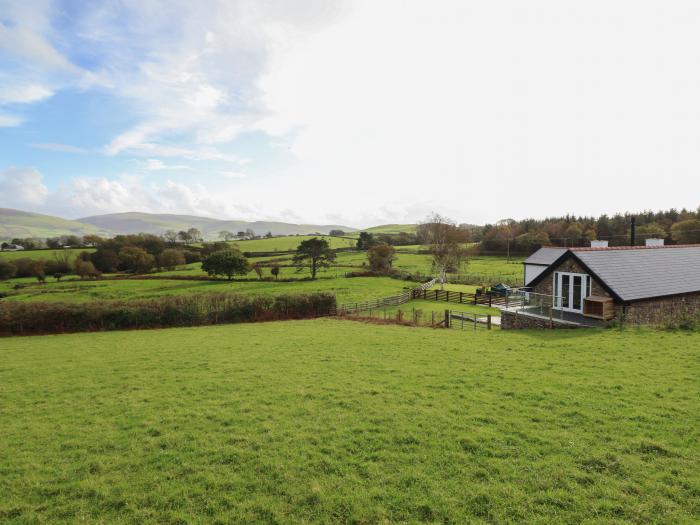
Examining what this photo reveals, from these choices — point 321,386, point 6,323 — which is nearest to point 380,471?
point 321,386

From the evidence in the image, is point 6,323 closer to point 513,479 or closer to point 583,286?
point 513,479

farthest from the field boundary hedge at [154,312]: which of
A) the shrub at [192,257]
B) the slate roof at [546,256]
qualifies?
the shrub at [192,257]

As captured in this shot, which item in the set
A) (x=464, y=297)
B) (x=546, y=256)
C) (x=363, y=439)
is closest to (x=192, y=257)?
(x=464, y=297)

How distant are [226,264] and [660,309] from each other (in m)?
54.7

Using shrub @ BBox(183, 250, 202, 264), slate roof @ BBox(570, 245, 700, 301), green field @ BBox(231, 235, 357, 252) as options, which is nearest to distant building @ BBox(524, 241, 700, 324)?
slate roof @ BBox(570, 245, 700, 301)

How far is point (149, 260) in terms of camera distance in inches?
2778

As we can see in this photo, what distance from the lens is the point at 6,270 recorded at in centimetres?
6238

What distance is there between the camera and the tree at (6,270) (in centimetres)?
6175

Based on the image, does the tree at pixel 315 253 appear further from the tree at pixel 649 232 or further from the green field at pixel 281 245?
the tree at pixel 649 232

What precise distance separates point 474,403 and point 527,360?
4971 millimetres

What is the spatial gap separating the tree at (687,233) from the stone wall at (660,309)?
213 feet

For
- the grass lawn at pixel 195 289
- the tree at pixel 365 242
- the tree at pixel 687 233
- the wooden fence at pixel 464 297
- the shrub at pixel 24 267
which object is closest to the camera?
the wooden fence at pixel 464 297

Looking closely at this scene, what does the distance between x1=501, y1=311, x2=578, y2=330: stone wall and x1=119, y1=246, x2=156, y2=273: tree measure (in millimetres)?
69354

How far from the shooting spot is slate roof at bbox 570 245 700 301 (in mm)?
18578
